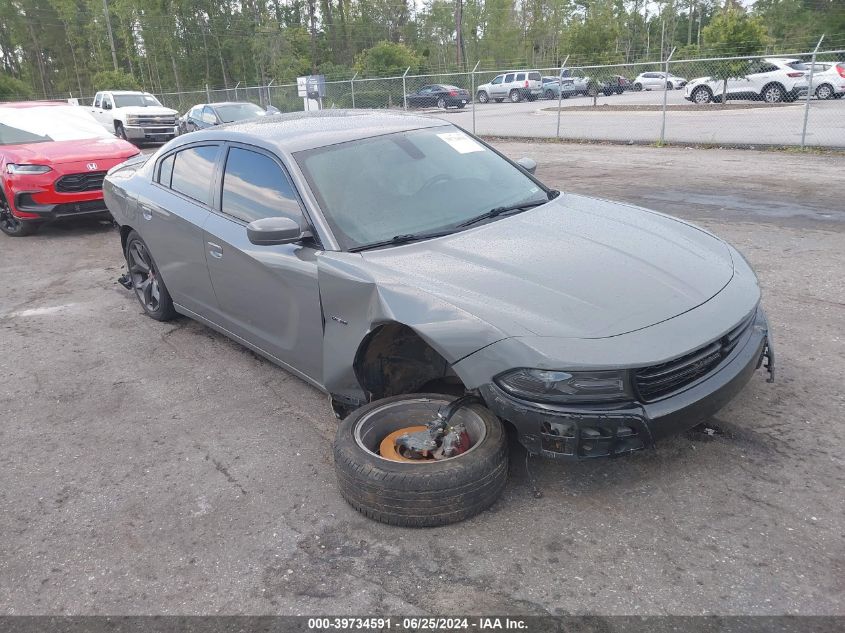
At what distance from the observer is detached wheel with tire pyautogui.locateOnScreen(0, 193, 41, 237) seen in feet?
31.0

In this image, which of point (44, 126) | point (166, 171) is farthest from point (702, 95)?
point (166, 171)

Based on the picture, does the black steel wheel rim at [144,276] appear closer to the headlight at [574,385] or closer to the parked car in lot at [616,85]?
the headlight at [574,385]

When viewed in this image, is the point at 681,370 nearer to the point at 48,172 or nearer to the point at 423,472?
the point at 423,472

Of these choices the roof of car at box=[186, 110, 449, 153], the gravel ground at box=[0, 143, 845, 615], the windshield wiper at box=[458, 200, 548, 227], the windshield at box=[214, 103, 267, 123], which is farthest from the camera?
the windshield at box=[214, 103, 267, 123]

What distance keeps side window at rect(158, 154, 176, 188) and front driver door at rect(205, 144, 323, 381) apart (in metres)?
0.92

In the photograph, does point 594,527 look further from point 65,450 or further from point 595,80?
point 595,80

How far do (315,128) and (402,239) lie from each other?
1151mm

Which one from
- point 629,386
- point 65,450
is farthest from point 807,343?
point 65,450

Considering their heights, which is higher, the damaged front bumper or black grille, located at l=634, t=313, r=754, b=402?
black grille, located at l=634, t=313, r=754, b=402

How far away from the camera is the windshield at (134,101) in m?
23.9

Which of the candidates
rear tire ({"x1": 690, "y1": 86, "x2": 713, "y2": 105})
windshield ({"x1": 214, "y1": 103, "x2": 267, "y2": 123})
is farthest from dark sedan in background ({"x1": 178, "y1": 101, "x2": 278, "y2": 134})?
rear tire ({"x1": 690, "y1": 86, "x2": 713, "y2": 105})

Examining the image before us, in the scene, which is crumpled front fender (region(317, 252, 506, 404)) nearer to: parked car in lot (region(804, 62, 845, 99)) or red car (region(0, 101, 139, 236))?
red car (region(0, 101, 139, 236))

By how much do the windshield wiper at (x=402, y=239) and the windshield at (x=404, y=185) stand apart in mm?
26

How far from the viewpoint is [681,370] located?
111 inches
